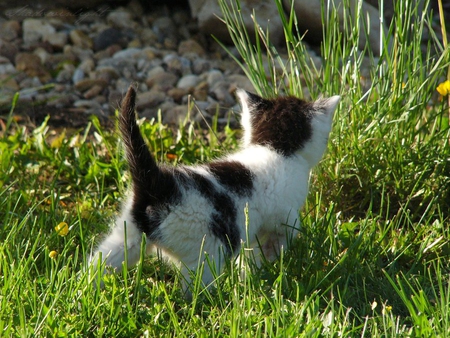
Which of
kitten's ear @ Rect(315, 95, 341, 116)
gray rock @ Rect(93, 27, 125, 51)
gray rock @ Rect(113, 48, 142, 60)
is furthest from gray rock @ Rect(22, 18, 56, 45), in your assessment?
kitten's ear @ Rect(315, 95, 341, 116)

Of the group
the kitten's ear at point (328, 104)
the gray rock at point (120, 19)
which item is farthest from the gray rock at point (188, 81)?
the kitten's ear at point (328, 104)

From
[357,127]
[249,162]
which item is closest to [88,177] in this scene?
[249,162]

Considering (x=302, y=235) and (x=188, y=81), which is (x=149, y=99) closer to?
(x=188, y=81)

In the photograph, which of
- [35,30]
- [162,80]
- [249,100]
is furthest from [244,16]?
[249,100]

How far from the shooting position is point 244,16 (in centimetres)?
611

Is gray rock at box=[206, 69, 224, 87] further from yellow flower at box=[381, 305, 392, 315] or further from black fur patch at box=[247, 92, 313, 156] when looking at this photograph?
yellow flower at box=[381, 305, 392, 315]

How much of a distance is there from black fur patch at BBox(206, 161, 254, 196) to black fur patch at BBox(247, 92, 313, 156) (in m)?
0.25

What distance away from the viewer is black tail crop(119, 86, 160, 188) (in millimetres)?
2545

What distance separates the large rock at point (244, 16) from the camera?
6125 millimetres

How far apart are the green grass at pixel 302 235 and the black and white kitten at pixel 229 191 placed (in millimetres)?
133

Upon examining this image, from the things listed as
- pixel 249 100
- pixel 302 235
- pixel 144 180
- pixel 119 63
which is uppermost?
pixel 249 100

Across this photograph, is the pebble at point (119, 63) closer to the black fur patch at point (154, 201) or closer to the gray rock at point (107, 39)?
the gray rock at point (107, 39)

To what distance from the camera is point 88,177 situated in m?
3.97

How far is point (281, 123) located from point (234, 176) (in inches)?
17.3
